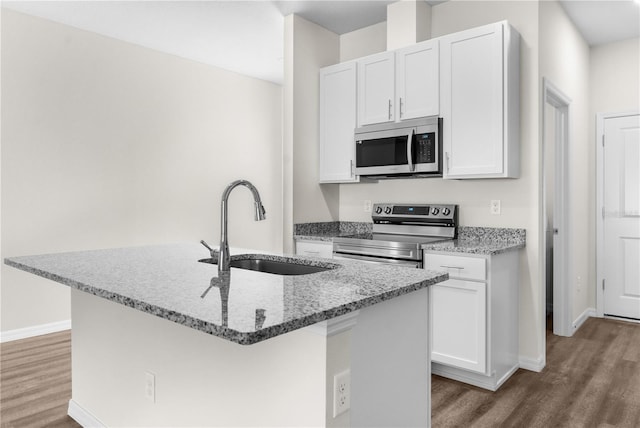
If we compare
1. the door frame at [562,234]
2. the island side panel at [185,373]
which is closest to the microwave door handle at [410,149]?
the door frame at [562,234]

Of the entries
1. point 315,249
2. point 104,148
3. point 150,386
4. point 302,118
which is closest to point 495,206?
point 315,249

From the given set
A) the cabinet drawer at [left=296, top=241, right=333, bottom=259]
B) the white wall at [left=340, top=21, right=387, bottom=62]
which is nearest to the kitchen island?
the cabinet drawer at [left=296, top=241, right=333, bottom=259]

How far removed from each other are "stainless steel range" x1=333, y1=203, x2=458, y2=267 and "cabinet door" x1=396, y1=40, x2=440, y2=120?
2.47ft

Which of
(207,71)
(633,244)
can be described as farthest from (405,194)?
(207,71)

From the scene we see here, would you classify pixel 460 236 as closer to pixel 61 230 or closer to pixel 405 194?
pixel 405 194

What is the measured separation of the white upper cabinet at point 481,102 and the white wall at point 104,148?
112 inches

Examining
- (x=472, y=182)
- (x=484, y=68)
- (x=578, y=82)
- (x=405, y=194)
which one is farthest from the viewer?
(x=578, y=82)

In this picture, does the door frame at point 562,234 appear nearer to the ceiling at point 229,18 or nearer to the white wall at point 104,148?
the ceiling at point 229,18

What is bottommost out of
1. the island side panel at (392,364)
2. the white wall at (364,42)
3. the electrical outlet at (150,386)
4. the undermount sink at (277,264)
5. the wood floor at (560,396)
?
the wood floor at (560,396)

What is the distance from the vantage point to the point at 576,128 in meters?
4.05

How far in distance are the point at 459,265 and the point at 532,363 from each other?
0.97m

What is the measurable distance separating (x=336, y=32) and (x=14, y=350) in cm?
377

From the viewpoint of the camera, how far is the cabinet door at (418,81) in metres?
3.16

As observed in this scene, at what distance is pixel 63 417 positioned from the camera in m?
2.38
